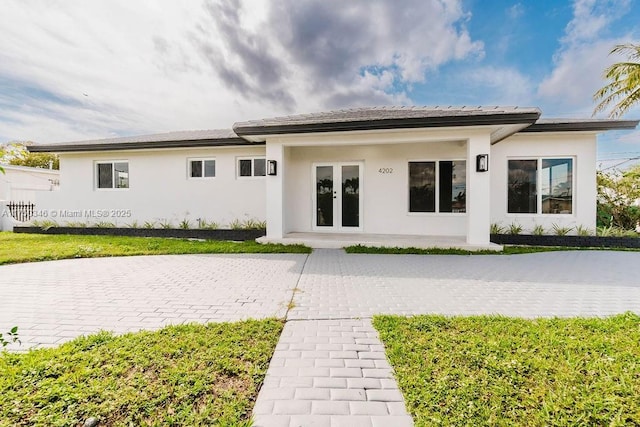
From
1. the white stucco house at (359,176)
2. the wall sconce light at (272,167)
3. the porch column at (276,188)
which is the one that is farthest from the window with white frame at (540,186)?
the wall sconce light at (272,167)

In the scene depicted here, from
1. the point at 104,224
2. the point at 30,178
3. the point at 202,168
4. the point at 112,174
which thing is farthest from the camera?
→ the point at 30,178

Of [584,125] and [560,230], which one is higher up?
[584,125]

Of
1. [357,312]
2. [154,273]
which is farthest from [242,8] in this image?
[357,312]

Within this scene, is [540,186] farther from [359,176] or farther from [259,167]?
[259,167]

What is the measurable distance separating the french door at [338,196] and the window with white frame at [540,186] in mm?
5200

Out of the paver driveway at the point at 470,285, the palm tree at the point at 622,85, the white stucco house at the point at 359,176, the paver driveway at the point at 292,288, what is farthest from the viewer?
the palm tree at the point at 622,85

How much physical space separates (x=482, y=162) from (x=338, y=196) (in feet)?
15.6

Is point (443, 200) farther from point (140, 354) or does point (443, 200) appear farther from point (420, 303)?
point (140, 354)

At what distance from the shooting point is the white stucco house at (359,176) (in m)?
7.96

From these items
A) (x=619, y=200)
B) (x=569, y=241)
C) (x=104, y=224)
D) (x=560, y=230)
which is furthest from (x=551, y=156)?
(x=104, y=224)

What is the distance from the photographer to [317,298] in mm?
4457

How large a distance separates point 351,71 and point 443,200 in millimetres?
8332

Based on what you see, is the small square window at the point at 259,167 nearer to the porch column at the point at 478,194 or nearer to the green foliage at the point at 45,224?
the porch column at the point at 478,194

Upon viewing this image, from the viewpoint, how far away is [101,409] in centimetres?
200
